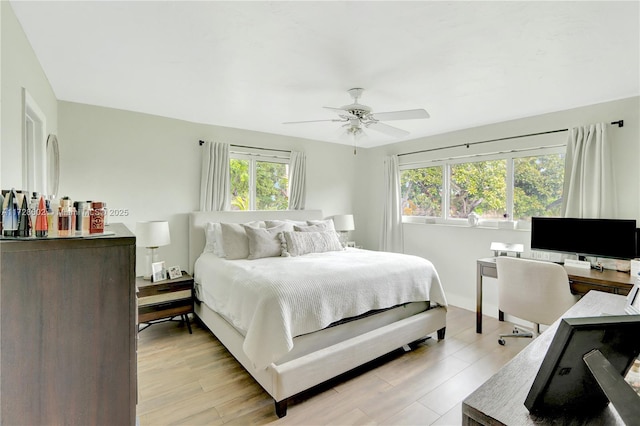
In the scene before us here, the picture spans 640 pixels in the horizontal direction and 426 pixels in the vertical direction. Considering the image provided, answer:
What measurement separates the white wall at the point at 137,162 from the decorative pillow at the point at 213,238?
0.98ft

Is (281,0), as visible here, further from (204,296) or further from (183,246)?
(183,246)

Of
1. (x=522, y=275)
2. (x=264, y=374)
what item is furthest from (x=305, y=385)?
(x=522, y=275)

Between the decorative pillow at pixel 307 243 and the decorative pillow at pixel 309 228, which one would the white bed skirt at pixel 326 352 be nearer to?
→ the decorative pillow at pixel 307 243

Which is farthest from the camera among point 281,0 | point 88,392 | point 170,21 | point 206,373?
point 206,373

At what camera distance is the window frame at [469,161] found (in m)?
3.50

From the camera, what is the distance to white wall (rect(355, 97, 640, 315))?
9.39 ft

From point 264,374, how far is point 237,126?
308cm

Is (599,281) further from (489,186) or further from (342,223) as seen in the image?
(342,223)

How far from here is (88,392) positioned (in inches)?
43.3

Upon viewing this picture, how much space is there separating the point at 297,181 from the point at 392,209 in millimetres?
Answer: 1584

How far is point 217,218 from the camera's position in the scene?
3.86 m

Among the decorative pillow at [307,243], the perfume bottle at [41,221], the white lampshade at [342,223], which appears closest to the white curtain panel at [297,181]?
the white lampshade at [342,223]

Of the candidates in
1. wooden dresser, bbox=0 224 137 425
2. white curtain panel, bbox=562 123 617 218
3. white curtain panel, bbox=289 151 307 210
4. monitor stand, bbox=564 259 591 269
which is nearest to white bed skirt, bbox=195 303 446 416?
wooden dresser, bbox=0 224 137 425

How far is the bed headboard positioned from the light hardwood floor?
3.33 ft
